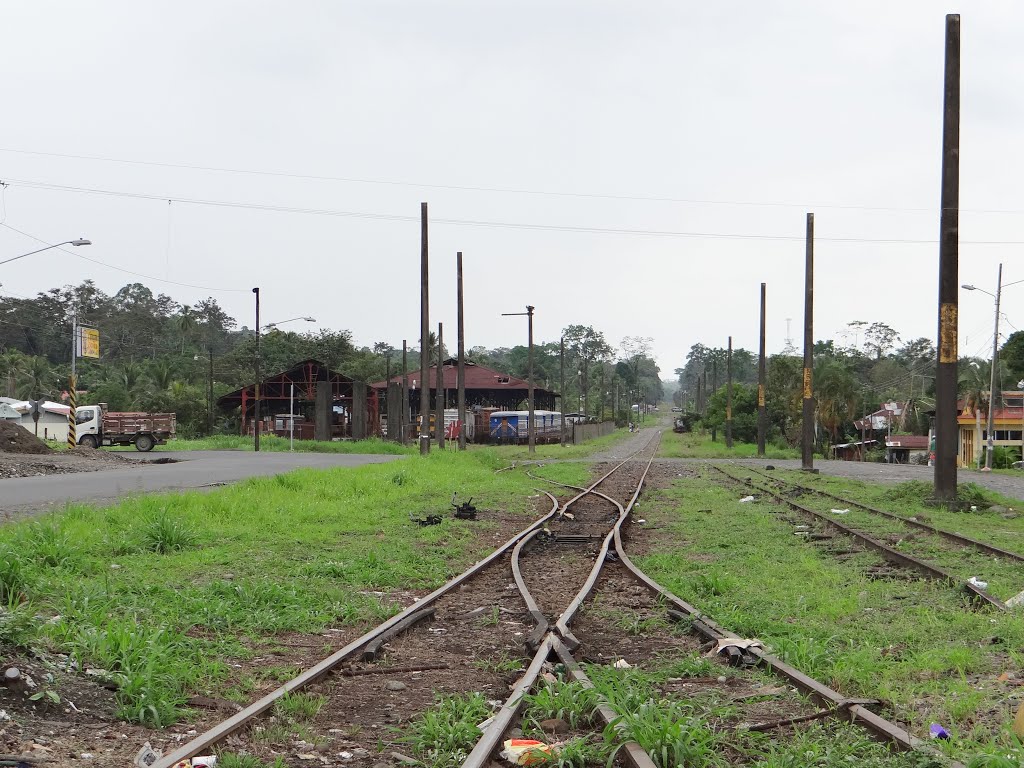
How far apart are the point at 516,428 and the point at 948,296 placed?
52.7m

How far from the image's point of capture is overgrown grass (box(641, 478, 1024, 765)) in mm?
5156

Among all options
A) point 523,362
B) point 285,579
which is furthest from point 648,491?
point 523,362

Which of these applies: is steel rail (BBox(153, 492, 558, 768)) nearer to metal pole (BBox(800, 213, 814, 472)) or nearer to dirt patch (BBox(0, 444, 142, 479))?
dirt patch (BBox(0, 444, 142, 479))

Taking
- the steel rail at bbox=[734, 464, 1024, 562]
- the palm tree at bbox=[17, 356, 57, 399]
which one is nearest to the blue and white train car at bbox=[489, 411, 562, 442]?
the palm tree at bbox=[17, 356, 57, 399]

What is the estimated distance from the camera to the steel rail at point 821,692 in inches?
173

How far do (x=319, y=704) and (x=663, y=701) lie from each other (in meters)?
1.95

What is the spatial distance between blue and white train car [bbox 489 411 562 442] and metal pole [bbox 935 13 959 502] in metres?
49.7

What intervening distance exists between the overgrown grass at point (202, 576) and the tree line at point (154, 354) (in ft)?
141

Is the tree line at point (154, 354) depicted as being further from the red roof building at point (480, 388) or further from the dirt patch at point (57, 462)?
the dirt patch at point (57, 462)

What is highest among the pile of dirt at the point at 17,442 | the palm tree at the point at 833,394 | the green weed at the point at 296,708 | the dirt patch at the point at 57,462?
the palm tree at the point at 833,394

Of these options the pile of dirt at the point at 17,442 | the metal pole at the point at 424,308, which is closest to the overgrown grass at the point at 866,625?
the metal pole at the point at 424,308

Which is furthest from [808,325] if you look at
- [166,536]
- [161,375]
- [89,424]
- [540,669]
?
[161,375]

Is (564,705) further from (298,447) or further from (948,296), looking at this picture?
(298,447)

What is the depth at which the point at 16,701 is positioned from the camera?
199 inches
